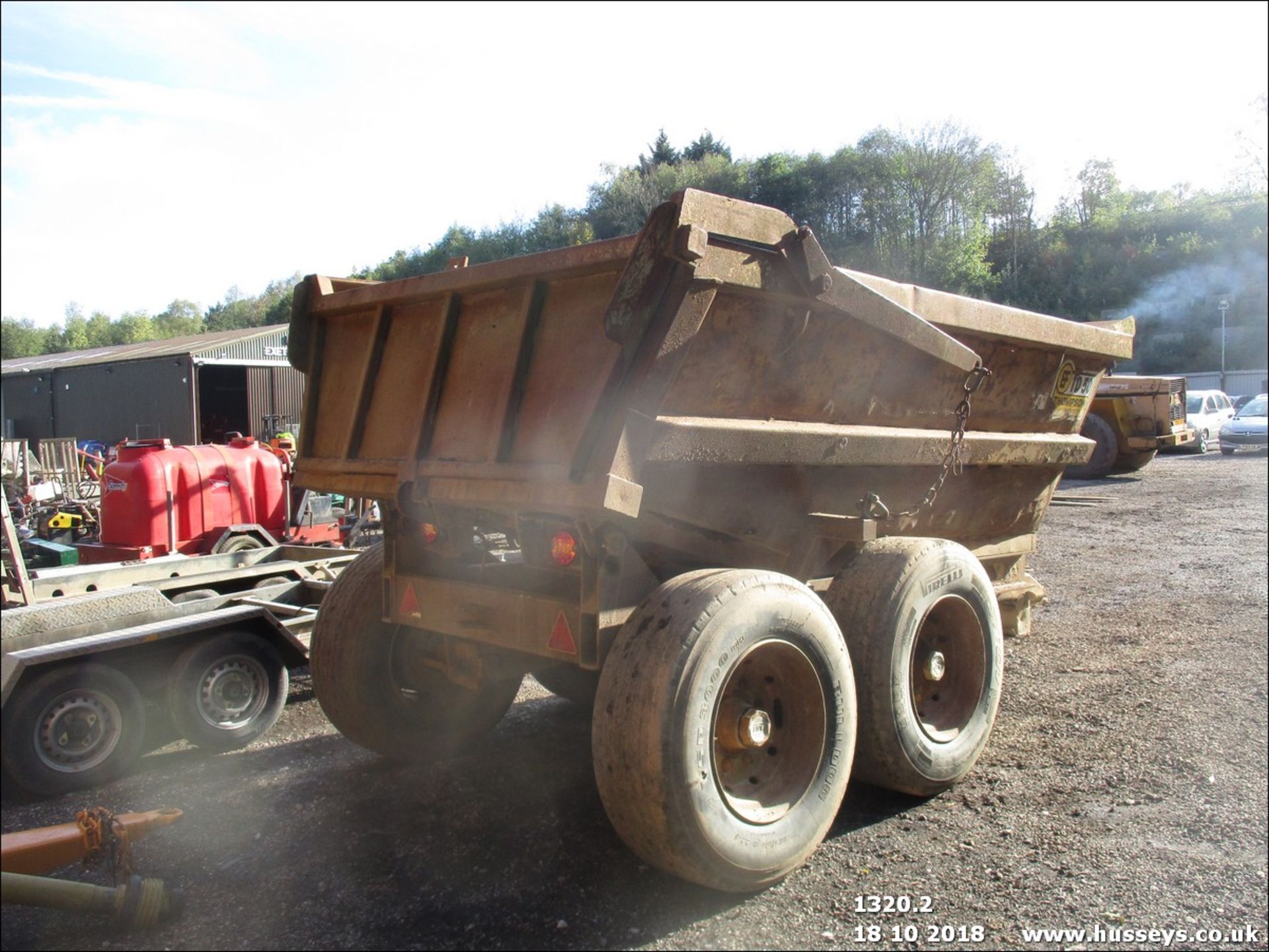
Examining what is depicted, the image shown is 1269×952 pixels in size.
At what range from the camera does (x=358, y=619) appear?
455 cm

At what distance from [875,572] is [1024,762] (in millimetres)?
1340

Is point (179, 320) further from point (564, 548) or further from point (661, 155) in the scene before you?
point (564, 548)

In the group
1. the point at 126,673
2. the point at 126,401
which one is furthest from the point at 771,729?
the point at 126,401

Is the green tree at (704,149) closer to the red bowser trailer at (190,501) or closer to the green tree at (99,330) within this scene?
the red bowser trailer at (190,501)

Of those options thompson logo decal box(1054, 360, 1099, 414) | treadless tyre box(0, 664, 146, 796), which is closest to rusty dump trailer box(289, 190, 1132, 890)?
thompson logo decal box(1054, 360, 1099, 414)

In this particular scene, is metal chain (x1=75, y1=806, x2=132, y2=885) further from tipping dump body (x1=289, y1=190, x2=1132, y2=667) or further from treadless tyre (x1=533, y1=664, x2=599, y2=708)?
treadless tyre (x1=533, y1=664, x2=599, y2=708)

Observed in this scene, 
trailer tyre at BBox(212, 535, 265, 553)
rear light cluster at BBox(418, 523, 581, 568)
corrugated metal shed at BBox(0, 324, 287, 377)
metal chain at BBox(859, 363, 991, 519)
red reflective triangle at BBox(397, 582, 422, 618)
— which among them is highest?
corrugated metal shed at BBox(0, 324, 287, 377)

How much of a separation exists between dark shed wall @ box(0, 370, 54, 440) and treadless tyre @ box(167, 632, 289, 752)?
3456 centimetres

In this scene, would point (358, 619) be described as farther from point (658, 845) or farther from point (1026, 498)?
point (1026, 498)

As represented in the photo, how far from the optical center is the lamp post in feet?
95.6

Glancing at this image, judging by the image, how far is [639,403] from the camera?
3.36m

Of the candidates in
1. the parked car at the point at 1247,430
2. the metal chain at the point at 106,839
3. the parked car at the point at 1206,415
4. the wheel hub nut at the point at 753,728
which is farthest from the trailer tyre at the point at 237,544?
the parked car at the point at 1206,415

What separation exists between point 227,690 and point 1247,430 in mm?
25075

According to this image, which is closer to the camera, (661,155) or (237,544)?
(237,544)
